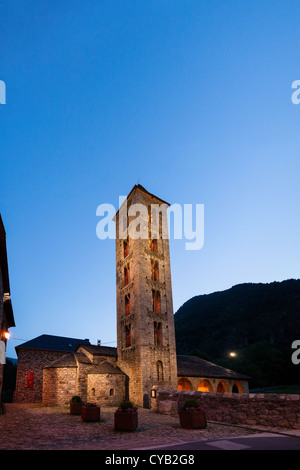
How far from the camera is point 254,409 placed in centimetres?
1222

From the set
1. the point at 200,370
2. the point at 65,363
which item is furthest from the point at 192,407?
the point at 200,370

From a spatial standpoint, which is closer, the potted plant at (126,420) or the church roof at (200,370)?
the potted plant at (126,420)

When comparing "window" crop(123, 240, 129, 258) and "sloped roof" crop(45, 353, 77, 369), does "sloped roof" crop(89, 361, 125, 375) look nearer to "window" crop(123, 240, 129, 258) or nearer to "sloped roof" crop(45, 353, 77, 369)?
"sloped roof" crop(45, 353, 77, 369)

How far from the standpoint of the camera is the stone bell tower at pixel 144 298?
2686cm

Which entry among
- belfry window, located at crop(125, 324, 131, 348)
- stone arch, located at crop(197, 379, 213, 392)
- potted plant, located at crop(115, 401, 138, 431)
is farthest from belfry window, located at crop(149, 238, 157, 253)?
potted plant, located at crop(115, 401, 138, 431)

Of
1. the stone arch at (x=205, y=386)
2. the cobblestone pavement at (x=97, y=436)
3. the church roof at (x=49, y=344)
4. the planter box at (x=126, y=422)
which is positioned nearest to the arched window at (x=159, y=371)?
the stone arch at (x=205, y=386)

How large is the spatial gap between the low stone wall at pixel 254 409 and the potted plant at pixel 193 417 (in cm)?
182

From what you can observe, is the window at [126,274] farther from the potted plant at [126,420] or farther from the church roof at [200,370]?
the potted plant at [126,420]

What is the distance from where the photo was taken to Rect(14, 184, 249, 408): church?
25859 millimetres

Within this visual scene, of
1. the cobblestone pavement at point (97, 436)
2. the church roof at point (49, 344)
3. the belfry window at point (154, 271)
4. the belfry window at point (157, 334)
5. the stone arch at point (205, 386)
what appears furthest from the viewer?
the church roof at point (49, 344)

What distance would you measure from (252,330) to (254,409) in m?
98.2

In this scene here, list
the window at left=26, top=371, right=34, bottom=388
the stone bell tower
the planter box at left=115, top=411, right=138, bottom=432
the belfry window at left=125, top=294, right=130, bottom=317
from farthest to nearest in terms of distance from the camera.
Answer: the window at left=26, top=371, right=34, bottom=388
the belfry window at left=125, top=294, right=130, bottom=317
the stone bell tower
the planter box at left=115, top=411, right=138, bottom=432

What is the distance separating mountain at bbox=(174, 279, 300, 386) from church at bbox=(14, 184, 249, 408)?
2932 cm
